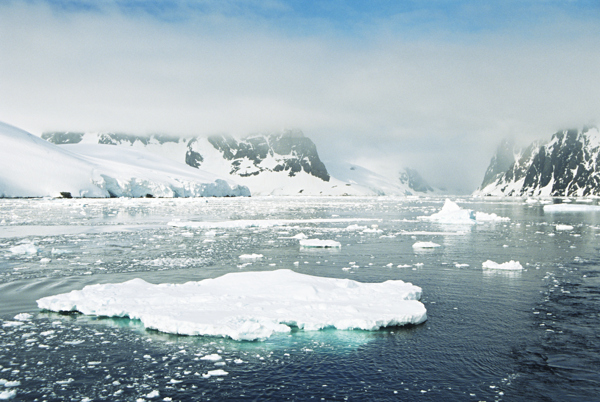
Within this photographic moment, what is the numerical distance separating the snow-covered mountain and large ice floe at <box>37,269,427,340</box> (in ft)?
405

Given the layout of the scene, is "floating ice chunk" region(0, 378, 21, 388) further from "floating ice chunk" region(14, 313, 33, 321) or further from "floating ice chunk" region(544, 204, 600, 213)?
"floating ice chunk" region(544, 204, 600, 213)

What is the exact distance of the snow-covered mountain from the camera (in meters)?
124

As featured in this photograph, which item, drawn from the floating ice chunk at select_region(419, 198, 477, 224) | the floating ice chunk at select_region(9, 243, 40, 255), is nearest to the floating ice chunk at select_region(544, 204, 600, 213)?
the floating ice chunk at select_region(419, 198, 477, 224)

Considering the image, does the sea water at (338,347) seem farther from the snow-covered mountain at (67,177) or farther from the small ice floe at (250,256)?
the snow-covered mountain at (67,177)

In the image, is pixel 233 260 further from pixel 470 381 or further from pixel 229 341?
pixel 470 381

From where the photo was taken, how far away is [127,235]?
37.4 meters

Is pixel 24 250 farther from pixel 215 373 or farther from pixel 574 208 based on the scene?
pixel 574 208

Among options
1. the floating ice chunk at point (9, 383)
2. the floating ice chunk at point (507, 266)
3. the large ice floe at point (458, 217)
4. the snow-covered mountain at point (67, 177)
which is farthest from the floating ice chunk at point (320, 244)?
the snow-covered mountain at point (67, 177)

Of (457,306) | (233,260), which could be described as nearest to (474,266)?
(457,306)

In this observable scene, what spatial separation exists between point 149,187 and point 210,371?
475 ft

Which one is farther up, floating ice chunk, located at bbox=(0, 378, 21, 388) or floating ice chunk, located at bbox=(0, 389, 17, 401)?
floating ice chunk, located at bbox=(0, 378, 21, 388)

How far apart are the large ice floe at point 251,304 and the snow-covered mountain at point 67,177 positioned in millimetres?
123576

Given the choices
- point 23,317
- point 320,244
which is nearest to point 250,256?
point 320,244

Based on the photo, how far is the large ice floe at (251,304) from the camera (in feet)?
42.9
